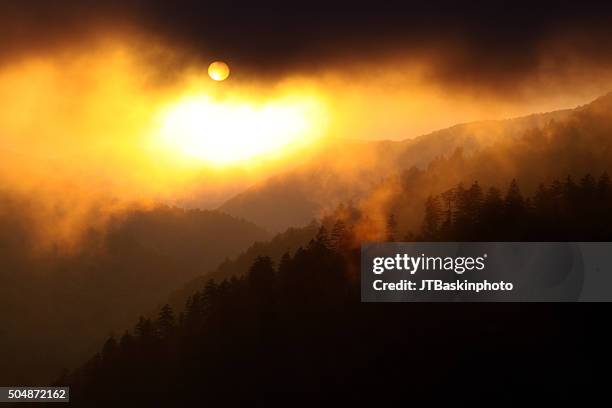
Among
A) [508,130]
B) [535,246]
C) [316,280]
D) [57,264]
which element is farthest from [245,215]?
[535,246]

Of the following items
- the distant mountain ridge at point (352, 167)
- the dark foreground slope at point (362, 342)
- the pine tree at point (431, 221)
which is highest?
the distant mountain ridge at point (352, 167)

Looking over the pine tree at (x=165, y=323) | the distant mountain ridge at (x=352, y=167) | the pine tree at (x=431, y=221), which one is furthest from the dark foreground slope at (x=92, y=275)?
the pine tree at (x=431, y=221)

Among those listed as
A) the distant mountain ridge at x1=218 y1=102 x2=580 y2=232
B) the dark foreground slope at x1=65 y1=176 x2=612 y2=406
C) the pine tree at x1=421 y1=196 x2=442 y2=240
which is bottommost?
the dark foreground slope at x1=65 y1=176 x2=612 y2=406

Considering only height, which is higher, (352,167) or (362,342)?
(352,167)

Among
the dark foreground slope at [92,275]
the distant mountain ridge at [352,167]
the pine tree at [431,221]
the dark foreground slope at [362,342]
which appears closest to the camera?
the dark foreground slope at [362,342]

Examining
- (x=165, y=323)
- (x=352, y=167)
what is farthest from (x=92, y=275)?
(x=165, y=323)

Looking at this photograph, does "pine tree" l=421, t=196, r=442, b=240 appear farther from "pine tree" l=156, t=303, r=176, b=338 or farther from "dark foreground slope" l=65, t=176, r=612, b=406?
"pine tree" l=156, t=303, r=176, b=338

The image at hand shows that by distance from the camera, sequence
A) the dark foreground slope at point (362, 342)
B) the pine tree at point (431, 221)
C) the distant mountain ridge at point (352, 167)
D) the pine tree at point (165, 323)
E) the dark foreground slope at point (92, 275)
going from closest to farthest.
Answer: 1. the dark foreground slope at point (362, 342)
2. the pine tree at point (431, 221)
3. the pine tree at point (165, 323)
4. the distant mountain ridge at point (352, 167)
5. the dark foreground slope at point (92, 275)

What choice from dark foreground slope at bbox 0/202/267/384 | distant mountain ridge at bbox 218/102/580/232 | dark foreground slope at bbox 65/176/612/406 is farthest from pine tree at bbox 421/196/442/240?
dark foreground slope at bbox 0/202/267/384

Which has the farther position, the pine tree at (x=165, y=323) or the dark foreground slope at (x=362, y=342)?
the pine tree at (x=165, y=323)

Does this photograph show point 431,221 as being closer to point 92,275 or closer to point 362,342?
point 362,342

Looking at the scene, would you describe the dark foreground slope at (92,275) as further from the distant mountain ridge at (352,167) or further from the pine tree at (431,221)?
the pine tree at (431,221)
